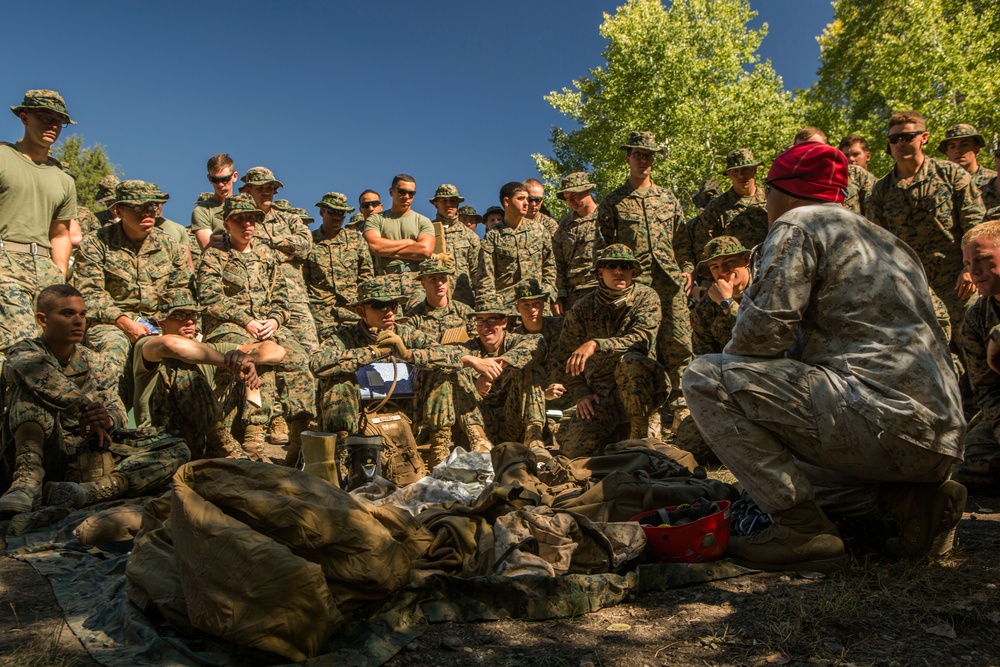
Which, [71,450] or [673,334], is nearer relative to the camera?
[71,450]

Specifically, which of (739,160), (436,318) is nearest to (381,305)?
(436,318)

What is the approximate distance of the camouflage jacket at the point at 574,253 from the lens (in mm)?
9117

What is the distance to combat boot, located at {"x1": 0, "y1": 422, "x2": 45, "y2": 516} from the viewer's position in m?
4.76

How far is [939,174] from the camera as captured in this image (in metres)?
7.23

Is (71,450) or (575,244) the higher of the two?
(575,244)

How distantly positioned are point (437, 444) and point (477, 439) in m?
0.58

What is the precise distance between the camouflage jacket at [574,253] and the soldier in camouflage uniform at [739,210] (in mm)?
1260

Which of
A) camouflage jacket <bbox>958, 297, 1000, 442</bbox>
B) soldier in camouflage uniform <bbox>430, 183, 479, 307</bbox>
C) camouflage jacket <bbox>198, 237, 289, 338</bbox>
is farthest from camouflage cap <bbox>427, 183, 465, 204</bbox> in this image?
camouflage jacket <bbox>958, 297, 1000, 442</bbox>

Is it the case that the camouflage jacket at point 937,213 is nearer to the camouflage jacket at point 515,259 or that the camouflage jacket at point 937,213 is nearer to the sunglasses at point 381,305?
the camouflage jacket at point 515,259

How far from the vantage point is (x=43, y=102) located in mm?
6320

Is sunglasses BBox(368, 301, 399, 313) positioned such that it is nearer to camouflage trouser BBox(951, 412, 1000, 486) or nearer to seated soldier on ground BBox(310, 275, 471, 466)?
seated soldier on ground BBox(310, 275, 471, 466)

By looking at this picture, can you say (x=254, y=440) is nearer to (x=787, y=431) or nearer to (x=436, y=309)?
(x=436, y=309)

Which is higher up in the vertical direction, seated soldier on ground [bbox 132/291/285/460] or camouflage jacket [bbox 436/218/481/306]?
camouflage jacket [bbox 436/218/481/306]

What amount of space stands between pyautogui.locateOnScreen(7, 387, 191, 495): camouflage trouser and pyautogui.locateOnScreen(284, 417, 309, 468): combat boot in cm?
125
